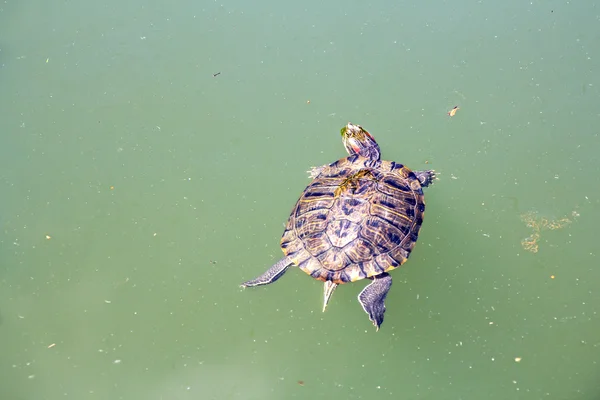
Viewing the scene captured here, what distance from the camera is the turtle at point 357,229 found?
224 centimetres

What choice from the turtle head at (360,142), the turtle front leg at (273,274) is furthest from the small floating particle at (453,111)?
the turtle front leg at (273,274)

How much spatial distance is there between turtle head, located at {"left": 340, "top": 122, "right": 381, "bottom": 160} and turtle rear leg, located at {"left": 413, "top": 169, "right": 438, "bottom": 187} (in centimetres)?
25

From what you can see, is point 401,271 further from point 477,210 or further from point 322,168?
point 322,168

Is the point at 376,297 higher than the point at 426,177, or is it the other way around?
the point at 426,177

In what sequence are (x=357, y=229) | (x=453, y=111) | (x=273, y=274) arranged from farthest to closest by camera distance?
(x=453, y=111)
(x=273, y=274)
(x=357, y=229)

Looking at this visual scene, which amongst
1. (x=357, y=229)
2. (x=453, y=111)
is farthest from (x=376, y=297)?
(x=453, y=111)

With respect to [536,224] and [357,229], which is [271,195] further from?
[536,224]

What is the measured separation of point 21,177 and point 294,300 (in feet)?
5.95

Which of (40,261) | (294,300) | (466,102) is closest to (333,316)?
(294,300)

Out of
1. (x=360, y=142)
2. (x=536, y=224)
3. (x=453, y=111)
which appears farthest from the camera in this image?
(x=453, y=111)

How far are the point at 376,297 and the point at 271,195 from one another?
0.83m

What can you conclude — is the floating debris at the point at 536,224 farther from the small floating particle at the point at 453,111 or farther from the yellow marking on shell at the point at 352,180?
the yellow marking on shell at the point at 352,180

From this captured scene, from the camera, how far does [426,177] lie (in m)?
2.58

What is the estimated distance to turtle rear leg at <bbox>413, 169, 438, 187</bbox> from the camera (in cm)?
257
